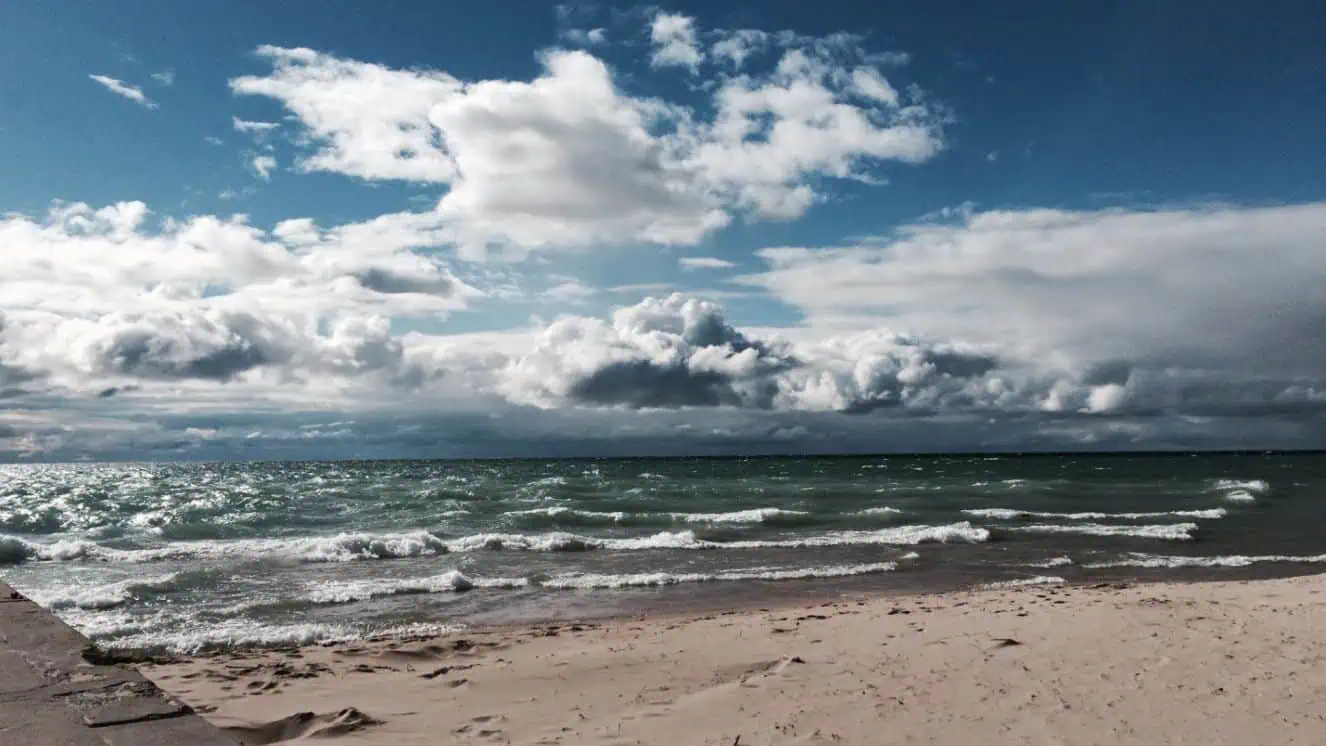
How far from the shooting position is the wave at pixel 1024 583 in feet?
51.9

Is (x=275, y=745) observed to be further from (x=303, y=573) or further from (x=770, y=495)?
(x=770, y=495)

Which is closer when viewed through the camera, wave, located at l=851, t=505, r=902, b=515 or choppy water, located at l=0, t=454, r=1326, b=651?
choppy water, located at l=0, t=454, r=1326, b=651

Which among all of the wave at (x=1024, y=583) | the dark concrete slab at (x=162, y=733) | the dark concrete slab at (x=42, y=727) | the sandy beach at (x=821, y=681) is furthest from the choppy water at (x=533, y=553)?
the dark concrete slab at (x=162, y=733)

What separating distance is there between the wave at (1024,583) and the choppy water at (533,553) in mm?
159

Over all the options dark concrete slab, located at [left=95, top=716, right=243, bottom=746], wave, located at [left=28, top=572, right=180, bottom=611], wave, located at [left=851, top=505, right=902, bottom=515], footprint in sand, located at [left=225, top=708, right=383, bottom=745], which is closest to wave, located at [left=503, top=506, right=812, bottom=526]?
wave, located at [left=851, top=505, right=902, bottom=515]

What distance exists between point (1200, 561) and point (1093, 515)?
13.2 metres

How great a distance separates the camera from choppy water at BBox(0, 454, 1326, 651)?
13758 millimetres

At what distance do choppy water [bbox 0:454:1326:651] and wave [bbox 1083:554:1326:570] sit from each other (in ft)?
0.42

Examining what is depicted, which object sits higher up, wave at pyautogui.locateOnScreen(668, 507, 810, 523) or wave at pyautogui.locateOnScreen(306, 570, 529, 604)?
wave at pyautogui.locateOnScreen(306, 570, 529, 604)

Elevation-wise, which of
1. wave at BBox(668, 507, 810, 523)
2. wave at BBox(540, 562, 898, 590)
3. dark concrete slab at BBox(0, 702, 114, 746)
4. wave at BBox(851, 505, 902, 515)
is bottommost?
wave at BBox(851, 505, 902, 515)

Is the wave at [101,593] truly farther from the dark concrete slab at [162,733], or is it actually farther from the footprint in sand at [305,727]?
the dark concrete slab at [162,733]

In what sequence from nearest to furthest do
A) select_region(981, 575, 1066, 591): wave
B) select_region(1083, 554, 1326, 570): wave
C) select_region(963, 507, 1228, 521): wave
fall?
select_region(981, 575, 1066, 591): wave < select_region(1083, 554, 1326, 570): wave < select_region(963, 507, 1228, 521): wave

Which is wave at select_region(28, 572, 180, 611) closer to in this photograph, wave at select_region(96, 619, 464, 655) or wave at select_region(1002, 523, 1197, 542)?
wave at select_region(96, 619, 464, 655)

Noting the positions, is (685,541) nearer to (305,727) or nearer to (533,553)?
(533,553)
